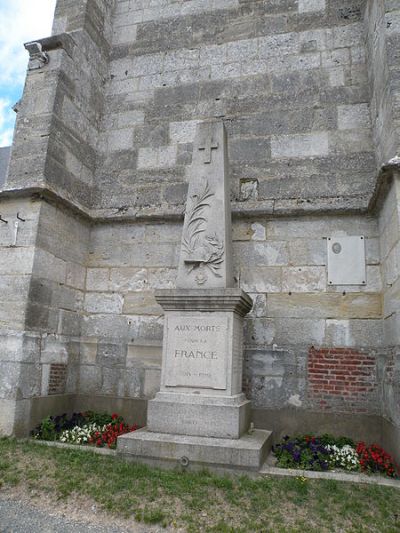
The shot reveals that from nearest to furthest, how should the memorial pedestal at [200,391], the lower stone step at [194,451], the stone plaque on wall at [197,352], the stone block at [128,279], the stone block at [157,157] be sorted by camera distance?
the lower stone step at [194,451] < the memorial pedestal at [200,391] < the stone plaque on wall at [197,352] < the stone block at [128,279] < the stone block at [157,157]

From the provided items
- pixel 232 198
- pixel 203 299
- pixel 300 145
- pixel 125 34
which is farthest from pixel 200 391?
pixel 125 34

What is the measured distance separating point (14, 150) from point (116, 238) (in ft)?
6.23

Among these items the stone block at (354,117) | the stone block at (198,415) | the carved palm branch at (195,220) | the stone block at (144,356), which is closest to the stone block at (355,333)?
the stone block at (198,415)

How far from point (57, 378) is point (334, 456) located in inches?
142

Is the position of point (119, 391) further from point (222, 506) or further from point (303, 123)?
point (303, 123)

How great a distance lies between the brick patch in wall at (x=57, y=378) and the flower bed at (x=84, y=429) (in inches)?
13.8

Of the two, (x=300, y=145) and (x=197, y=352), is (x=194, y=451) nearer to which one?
(x=197, y=352)

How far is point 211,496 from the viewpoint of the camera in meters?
3.59

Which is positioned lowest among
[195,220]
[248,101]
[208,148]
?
[195,220]

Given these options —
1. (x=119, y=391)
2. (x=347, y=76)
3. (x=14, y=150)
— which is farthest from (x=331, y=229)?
(x=14, y=150)

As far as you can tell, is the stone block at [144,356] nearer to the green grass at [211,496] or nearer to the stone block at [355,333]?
the green grass at [211,496]

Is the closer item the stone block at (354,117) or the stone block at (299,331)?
the stone block at (299,331)

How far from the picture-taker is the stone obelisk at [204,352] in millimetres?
4281

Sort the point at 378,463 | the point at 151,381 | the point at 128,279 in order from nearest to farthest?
the point at 378,463, the point at 151,381, the point at 128,279
